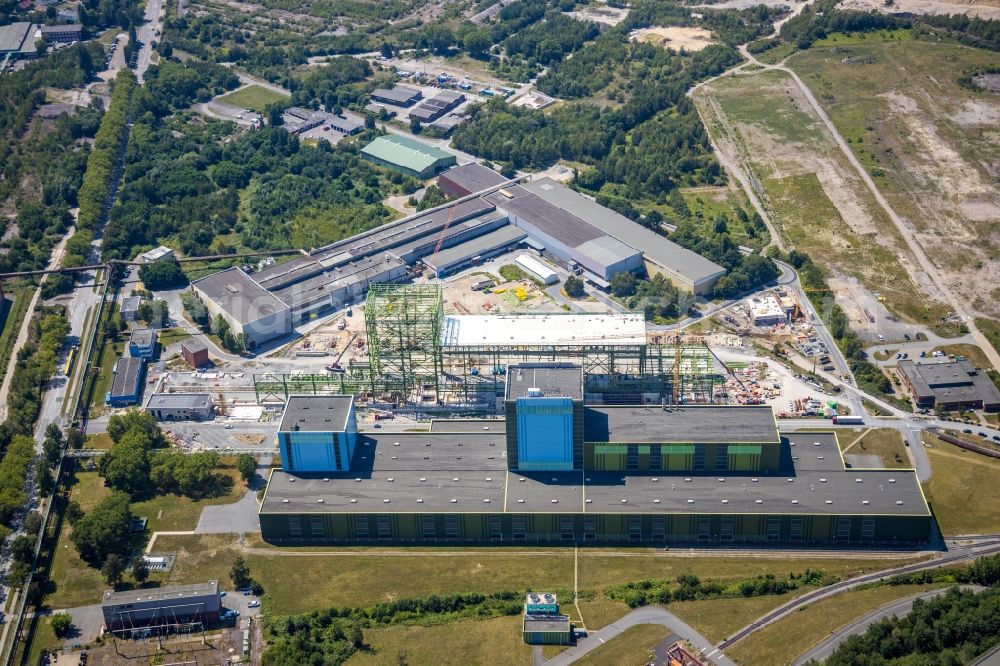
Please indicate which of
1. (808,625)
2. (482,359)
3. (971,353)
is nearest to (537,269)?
(482,359)

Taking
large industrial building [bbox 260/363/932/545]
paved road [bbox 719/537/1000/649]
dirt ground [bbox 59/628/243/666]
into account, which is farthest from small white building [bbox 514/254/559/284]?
dirt ground [bbox 59/628/243/666]

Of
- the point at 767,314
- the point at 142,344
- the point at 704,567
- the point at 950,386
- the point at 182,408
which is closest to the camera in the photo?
the point at 704,567

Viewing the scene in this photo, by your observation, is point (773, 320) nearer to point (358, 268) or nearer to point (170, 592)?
point (358, 268)

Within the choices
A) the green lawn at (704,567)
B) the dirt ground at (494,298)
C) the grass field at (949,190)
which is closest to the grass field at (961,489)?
the green lawn at (704,567)

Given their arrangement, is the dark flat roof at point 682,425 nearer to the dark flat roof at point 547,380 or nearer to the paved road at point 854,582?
the dark flat roof at point 547,380

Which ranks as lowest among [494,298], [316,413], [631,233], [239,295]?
[494,298]

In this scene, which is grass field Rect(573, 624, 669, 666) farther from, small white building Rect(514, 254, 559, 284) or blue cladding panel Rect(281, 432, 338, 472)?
small white building Rect(514, 254, 559, 284)

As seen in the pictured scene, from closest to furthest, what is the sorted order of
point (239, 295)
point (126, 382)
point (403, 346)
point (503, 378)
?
point (503, 378) → point (403, 346) → point (126, 382) → point (239, 295)

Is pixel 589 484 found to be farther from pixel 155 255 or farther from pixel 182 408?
pixel 155 255

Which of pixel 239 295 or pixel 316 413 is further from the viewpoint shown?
pixel 239 295
